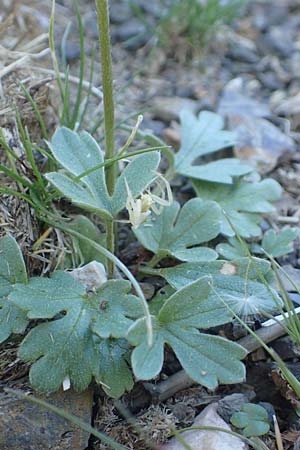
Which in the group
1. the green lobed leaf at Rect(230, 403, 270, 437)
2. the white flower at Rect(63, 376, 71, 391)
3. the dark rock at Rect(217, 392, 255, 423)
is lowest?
the dark rock at Rect(217, 392, 255, 423)

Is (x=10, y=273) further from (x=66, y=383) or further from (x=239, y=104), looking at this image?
(x=239, y=104)

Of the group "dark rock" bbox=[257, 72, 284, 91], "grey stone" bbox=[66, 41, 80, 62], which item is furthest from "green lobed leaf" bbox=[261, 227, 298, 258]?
"grey stone" bbox=[66, 41, 80, 62]

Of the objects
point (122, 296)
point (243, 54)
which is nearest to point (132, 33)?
point (243, 54)

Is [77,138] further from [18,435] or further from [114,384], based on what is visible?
[18,435]

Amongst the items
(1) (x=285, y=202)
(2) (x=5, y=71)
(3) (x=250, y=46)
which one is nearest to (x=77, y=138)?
(2) (x=5, y=71)

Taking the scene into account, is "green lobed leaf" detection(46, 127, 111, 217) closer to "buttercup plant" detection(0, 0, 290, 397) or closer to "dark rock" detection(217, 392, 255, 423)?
"buttercup plant" detection(0, 0, 290, 397)

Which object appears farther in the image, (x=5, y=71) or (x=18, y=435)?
(x=5, y=71)
